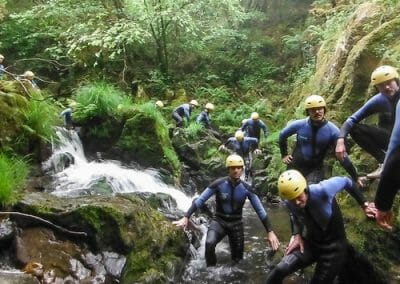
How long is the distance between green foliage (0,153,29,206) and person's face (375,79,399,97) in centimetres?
492

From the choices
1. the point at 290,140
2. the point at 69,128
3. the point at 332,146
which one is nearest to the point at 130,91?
the point at 69,128

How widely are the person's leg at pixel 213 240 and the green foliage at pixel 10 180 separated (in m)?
2.85

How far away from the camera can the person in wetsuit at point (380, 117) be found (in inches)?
192

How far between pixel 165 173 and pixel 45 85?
902 cm

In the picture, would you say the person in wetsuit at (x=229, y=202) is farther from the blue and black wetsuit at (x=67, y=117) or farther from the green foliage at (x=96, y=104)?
the blue and black wetsuit at (x=67, y=117)

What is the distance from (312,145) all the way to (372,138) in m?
0.84

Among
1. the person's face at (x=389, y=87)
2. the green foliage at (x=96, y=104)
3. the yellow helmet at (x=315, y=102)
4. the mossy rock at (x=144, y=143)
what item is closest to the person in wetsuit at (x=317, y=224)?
the person's face at (x=389, y=87)

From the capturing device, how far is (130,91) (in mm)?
18375

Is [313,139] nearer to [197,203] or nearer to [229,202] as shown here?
[229,202]

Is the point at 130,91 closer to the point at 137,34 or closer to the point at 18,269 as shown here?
the point at 137,34

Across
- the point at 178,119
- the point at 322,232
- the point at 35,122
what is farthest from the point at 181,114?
the point at 322,232

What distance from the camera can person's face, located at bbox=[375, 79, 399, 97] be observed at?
489cm

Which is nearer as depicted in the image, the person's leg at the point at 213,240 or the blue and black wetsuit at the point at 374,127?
the blue and black wetsuit at the point at 374,127

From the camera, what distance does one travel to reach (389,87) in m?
4.96
